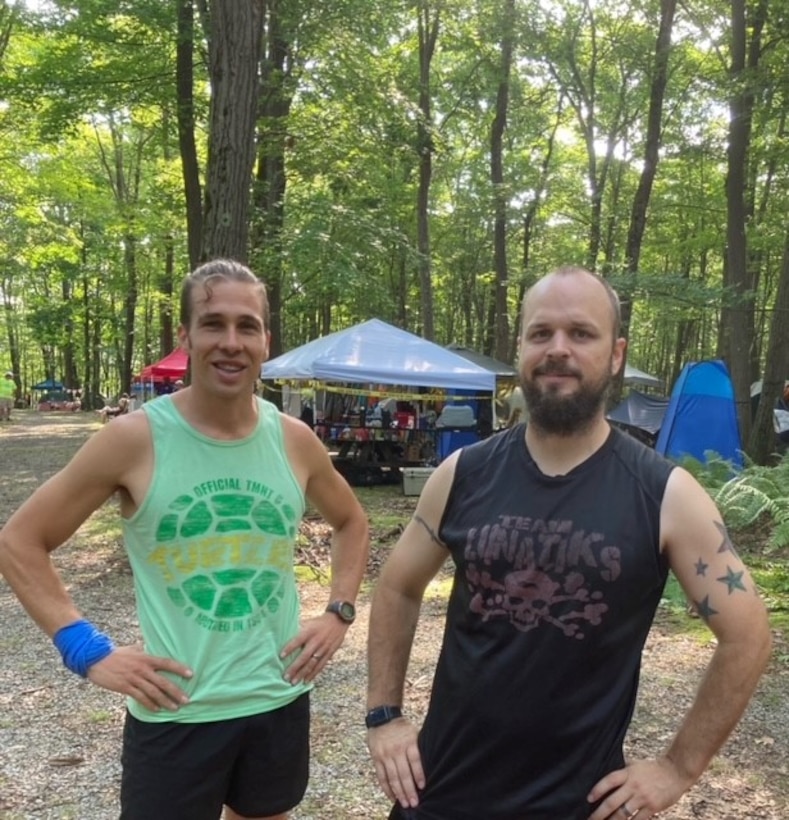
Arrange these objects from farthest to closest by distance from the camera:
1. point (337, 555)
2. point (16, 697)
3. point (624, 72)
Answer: point (624, 72)
point (16, 697)
point (337, 555)

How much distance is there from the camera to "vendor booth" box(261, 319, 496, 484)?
1106 cm

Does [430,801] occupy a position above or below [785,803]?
above

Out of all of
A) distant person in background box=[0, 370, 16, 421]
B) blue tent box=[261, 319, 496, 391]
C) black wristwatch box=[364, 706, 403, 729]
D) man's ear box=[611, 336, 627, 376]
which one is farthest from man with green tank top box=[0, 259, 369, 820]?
distant person in background box=[0, 370, 16, 421]

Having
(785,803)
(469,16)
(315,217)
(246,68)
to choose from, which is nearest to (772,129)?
(469,16)

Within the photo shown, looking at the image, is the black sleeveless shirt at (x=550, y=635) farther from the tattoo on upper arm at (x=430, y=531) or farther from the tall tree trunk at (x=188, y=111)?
the tall tree trunk at (x=188, y=111)

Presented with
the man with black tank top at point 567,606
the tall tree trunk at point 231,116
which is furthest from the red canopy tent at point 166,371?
the man with black tank top at point 567,606

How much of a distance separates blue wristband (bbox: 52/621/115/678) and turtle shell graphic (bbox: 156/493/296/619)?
0.19 meters

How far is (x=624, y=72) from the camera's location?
20.1 m

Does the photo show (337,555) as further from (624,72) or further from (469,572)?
(624,72)

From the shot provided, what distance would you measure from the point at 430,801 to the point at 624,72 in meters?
21.8

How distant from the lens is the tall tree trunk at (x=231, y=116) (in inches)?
219

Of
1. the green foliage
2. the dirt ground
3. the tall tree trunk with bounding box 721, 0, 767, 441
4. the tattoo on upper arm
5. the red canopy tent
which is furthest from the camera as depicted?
the red canopy tent

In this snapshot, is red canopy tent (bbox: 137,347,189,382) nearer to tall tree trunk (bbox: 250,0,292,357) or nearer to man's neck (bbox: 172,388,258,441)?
tall tree trunk (bbox: 250,0,292,357)

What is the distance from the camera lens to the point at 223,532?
1.79 meters
